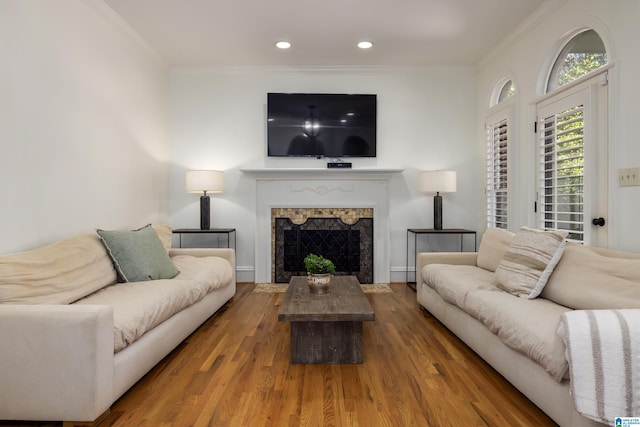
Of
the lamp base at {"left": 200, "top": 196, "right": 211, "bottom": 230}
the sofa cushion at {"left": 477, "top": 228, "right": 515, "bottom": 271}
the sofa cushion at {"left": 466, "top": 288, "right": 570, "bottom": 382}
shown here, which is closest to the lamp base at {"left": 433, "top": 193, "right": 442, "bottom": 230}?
the sofa cushion at {"left": 477, "top": 228, "right": 515, "bottom": 271}

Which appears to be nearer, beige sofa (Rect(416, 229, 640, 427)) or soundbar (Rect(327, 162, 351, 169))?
beige sofa (Rect(416, 229, 640, 427))

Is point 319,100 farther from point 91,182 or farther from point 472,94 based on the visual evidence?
point 91,182

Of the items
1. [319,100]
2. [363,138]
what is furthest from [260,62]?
[363,138]

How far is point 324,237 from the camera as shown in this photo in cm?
504

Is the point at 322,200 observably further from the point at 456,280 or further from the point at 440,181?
the point at 456,280

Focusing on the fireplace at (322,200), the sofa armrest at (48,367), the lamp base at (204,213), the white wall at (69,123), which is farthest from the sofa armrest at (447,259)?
the white wall at (69,123)

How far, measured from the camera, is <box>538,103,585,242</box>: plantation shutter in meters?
3.05

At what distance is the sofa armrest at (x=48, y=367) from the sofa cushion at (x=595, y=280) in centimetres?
259

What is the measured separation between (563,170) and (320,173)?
2663 mm

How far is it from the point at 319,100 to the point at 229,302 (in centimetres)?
275

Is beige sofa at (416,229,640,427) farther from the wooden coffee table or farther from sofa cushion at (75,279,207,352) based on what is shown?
sofa cushion at (75,279,207,352)

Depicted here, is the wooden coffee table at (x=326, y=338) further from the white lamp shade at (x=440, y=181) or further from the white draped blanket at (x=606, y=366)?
the white lamp shade at (x=440, y=181)

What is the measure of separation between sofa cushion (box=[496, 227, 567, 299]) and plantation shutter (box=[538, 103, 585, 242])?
2.12 feet

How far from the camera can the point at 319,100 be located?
499 centimetres
